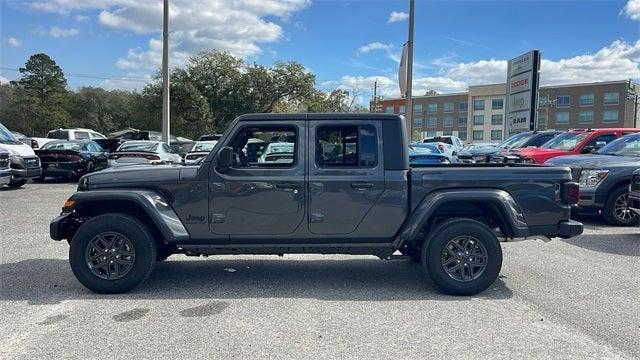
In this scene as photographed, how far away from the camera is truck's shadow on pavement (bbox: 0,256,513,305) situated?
508cm

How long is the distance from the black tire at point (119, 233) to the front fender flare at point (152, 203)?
7.9 inches

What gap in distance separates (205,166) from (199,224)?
61 centimetres

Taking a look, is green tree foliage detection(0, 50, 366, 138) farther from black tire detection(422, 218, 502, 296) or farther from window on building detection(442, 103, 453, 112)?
window on building detection(442, 103, 453, 112)

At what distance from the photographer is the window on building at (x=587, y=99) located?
8038cm

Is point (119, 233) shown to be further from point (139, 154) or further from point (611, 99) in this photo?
point (611, 99)

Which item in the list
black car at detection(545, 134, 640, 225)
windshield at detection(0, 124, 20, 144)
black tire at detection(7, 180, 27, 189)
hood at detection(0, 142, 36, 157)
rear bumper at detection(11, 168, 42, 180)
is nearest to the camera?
black car at detection(545, 134, 640, 225)

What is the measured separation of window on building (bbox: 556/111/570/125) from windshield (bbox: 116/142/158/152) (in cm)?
8250

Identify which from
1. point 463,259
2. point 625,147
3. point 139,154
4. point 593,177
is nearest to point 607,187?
point 593,177

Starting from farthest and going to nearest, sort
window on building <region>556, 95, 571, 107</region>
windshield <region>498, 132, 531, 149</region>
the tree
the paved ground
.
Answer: window on building <region>556, 95, 571, 107</region>
the tree
windshield <region>498, 132, 531, 149</region>
the paved ground

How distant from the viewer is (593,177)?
29.5 feet

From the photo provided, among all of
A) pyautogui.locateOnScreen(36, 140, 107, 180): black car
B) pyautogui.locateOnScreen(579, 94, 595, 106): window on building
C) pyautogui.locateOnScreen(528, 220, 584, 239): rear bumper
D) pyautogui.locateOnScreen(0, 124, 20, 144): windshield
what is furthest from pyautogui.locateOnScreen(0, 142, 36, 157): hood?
pyautogui.locateOnScreen(579, 94, 595, 106): window on building

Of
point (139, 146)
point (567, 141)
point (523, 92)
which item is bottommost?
point (139, 146)

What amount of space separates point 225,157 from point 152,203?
0.87 meters

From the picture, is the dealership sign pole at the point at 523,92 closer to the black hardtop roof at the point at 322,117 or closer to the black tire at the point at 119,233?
the black hardtop roof at the point at 322,117
